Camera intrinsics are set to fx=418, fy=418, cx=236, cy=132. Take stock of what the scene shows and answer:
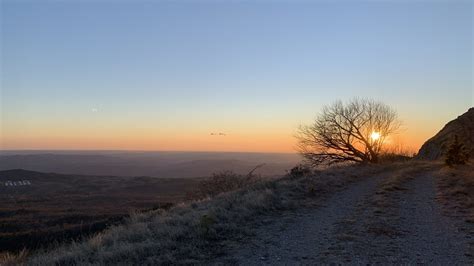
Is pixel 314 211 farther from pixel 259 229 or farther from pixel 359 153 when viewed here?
pixel 359 153

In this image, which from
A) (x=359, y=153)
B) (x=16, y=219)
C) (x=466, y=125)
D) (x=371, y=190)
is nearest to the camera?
(x=371, y=190)

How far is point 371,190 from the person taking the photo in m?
17.8

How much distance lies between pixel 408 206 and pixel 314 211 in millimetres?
3312

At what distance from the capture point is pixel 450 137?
40.8 meters

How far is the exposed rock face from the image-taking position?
3938 cm

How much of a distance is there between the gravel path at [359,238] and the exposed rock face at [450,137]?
1123 inches

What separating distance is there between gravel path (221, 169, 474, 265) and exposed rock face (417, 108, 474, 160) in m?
28.5

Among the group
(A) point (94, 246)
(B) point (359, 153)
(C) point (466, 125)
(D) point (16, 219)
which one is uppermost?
(C) point (466, 125)

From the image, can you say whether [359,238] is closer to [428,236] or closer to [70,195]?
[428,236]

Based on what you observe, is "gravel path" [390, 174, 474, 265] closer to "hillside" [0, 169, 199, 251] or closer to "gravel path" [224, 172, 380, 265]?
"gravel path" [224, 172, 380, 265]

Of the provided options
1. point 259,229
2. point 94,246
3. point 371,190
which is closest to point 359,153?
point 371,190

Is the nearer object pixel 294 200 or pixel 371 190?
pixel 294 200

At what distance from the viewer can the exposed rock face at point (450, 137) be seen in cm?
3938

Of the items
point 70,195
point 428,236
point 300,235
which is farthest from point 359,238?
point 70,195
